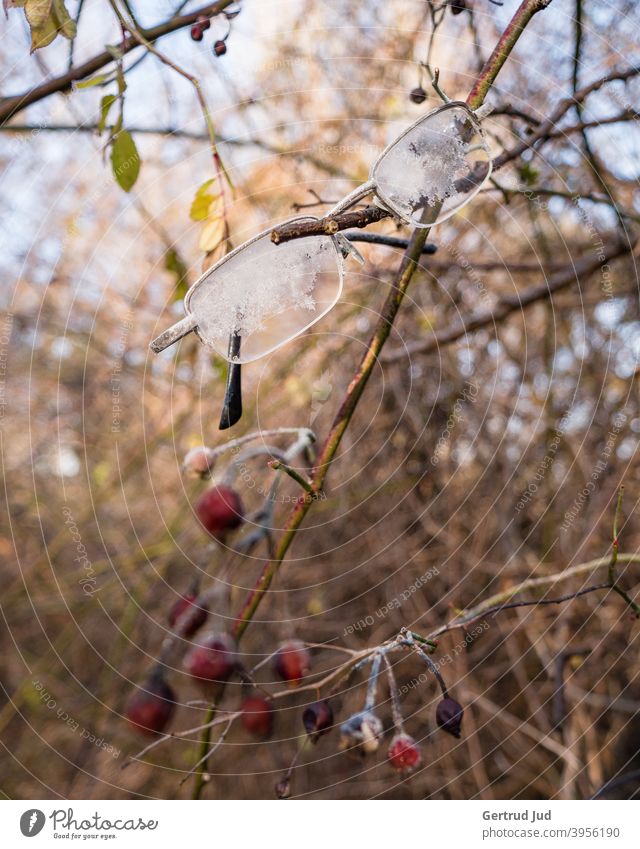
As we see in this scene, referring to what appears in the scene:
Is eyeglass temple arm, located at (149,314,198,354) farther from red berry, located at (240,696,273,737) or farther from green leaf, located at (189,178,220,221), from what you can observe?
red berry, located at (240,696,273,737)

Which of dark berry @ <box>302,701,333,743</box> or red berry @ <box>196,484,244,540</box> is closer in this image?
dark berry @ <box>302,701,333,743</box>

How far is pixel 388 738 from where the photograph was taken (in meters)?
0.81

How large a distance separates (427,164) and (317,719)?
376 millimetres

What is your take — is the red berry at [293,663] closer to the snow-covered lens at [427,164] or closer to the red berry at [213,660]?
the red berry at [213,660]

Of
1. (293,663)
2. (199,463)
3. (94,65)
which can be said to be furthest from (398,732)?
(94,65)

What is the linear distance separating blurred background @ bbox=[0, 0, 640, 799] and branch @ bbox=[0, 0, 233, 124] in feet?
0.44

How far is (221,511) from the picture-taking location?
1.85ft

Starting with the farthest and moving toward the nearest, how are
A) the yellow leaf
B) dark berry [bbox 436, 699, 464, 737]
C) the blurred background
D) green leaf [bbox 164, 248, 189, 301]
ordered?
the blurred background, green leaf [bbox 164, 248, 189, 301], the yellow leaf, dark berry [bbox 436, 699, 464, 737]

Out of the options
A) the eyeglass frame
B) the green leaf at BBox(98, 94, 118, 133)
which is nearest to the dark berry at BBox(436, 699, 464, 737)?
the eyeglass frame

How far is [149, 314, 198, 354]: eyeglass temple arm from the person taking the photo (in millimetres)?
417

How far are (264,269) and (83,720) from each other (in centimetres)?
98

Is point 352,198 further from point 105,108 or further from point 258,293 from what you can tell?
point 105,108
